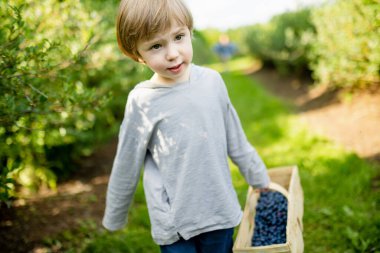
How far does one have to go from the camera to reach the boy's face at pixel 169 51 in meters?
1.76

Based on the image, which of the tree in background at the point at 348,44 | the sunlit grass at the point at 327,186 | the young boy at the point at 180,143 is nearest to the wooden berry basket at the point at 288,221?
the young boy at the point at 180,143

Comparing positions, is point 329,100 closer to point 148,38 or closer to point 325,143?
point 325,143

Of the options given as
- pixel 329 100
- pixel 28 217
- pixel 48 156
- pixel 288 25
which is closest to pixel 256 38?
pixel 288 25

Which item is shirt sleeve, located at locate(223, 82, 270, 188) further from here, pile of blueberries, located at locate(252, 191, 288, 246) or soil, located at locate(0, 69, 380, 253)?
soil, located at locate(0, 69, 380, 253)

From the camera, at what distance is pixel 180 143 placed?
191 centimetres

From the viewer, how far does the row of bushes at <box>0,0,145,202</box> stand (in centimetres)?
225

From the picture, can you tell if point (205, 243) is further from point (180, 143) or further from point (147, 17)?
point (147, 17)

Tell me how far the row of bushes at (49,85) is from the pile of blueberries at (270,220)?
133 cm

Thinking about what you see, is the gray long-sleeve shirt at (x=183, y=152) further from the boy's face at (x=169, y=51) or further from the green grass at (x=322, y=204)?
the green grass at (x=322, y=204)

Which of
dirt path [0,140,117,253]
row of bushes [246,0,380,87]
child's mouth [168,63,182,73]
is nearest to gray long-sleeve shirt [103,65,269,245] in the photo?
child's mouth [168,63,182,73]

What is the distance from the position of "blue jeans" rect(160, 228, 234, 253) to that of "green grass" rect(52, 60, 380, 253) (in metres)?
0.90

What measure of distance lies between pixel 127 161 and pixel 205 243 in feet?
2.01

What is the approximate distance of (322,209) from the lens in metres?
3.04

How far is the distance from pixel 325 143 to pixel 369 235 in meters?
1.78
